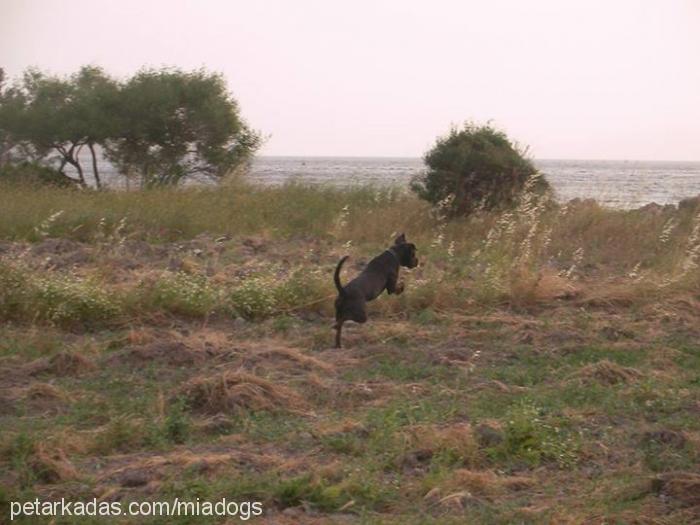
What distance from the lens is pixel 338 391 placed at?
691cm

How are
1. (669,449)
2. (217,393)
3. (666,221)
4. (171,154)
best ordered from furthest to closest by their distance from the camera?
(171,154), (666,221), (217,393), (669,449)

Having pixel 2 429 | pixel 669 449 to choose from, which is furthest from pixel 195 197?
pixel 669 449

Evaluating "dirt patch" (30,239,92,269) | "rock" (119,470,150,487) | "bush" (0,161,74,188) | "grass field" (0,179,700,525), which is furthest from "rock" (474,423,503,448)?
"bush" (0,161,74,188)

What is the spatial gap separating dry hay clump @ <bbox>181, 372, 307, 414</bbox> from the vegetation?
Result: 15.4 m

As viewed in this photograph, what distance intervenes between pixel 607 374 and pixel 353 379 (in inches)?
76.9

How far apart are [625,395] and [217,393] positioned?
2.89m

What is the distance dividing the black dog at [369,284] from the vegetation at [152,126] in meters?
12.6

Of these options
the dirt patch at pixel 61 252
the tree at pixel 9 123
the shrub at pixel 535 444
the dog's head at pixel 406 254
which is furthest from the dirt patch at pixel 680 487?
the tree at pixel 9 123

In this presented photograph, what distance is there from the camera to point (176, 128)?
2292 centimetres

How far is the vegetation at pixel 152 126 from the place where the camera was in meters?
22.8

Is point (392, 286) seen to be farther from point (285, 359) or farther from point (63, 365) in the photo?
→ point (63, 365)

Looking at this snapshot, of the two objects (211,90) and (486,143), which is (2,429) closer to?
(486,143)

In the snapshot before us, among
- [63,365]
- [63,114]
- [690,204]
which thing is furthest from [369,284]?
[63,114]

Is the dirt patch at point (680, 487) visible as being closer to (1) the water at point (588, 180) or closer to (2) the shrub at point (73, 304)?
(2) the shrub at point (73, 304)
